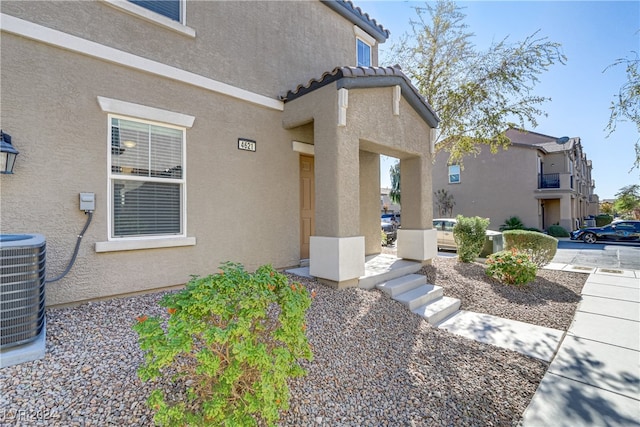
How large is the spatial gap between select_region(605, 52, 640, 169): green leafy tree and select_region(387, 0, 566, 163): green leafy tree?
158 inches

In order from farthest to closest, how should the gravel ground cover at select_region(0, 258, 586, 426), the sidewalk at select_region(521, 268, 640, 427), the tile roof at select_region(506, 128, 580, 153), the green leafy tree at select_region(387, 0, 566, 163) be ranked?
the tile roof at select_region(506, 128, 580, 153), the green leafy tree at select_region(387, 0, 566, 163), the sidewalk at select_region(521, 268, 640, 427), the gravel ground cover at select_region(0, 258, 586, 426)

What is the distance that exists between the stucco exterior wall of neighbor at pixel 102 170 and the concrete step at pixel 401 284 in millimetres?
2526

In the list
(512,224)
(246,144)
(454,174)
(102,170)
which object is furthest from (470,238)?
(454,174)

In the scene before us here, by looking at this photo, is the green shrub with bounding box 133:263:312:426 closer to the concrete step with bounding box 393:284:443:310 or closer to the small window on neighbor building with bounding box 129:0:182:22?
the concrete step with bounding box 393:284:443:310

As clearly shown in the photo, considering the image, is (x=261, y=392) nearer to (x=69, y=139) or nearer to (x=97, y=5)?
(x=69, y=139)

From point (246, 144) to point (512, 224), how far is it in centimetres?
2316

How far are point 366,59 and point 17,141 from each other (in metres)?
8.85

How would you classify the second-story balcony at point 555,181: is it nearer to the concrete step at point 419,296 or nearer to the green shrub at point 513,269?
the green shrub at point 513,269

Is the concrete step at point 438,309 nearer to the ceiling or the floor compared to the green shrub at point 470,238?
nearer to the floor

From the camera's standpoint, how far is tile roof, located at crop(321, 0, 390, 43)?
793cm

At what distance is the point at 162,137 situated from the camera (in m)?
4.86

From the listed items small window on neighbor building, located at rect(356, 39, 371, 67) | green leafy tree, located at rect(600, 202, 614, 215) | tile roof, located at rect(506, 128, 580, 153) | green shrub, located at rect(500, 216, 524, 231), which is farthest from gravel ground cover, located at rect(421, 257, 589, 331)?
green leafy tree, located at rect(600, 202, 614, 215)

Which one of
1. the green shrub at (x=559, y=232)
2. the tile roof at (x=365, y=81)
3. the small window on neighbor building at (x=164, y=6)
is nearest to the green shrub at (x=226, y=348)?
the tile roof at (x=365, y=81)

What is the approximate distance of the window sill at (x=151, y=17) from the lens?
14.7 ft
